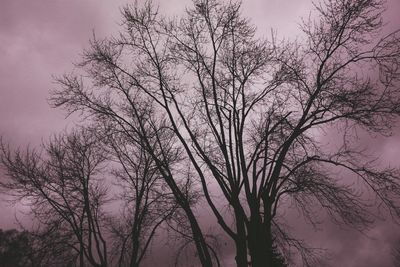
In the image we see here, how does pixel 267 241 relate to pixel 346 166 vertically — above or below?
below

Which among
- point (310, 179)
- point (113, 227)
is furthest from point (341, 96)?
point (113, 227)

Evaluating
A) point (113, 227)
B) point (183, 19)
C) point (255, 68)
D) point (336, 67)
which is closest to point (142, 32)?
point (183, 19)

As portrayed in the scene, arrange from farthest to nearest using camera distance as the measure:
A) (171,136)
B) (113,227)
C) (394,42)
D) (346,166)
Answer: (113,227), (171,136), (346,166), (394,42)

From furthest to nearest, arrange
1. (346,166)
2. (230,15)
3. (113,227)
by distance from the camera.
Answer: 1. (113,227)
2. (230,15)
3. (346,166)

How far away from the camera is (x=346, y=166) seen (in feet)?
34.8

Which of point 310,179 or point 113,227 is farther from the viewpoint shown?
point 113,227

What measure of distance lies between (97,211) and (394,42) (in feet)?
45.7

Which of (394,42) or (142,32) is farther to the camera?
(142,32)

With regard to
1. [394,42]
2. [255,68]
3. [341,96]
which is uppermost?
[255,68]

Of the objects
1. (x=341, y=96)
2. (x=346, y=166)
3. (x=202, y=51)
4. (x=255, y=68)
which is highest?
(x=202, y=51)

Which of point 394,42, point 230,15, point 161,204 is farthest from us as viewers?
point 161,204

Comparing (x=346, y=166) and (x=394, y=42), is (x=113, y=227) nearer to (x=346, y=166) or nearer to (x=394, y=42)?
(x=346, y=166)

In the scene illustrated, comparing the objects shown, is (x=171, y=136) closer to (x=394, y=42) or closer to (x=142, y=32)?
(x=142, y=32)

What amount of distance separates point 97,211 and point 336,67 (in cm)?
1227
